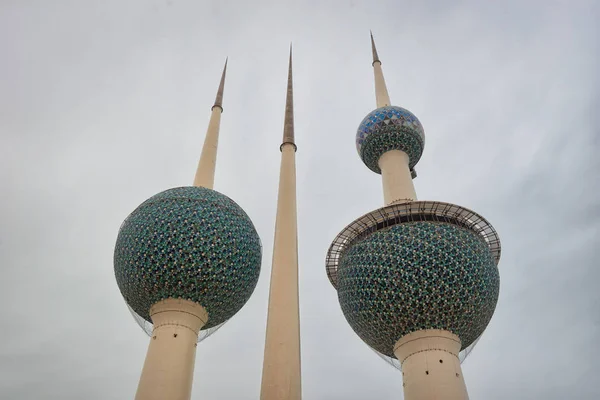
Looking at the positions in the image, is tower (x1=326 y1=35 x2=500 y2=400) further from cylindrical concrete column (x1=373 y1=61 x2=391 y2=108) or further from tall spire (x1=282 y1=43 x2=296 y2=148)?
cylindrical concrete column (x1=373 y1=61 x2=391 y2=108)

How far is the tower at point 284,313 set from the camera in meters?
20.0

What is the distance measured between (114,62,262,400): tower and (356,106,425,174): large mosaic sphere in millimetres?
12024

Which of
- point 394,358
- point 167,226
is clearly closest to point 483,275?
point 394,358

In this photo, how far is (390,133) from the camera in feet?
115

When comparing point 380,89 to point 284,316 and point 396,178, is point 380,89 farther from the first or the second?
point 284,316

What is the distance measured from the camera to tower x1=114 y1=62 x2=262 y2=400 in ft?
80.2

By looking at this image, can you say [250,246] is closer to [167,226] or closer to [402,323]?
[167,226]

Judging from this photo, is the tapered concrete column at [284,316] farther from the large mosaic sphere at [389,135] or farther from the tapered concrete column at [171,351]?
the large mosaic sphere at [389,135]

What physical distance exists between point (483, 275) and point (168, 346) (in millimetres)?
16720

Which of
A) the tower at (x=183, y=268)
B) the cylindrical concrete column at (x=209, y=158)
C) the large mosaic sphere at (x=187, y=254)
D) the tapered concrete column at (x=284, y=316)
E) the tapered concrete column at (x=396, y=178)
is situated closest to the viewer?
the tapered concrete column at (x=284, y=316)

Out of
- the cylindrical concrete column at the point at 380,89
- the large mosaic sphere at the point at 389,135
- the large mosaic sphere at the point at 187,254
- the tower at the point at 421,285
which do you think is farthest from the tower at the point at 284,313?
the cylindrical concrete column at the point at 380,89

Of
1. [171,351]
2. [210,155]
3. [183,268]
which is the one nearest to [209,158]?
[210,155]

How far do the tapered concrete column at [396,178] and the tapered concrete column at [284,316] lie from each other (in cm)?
695

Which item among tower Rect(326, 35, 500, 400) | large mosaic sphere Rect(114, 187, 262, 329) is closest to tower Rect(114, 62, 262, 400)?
large mosaic sphere Rect(114, 187, 262, 329)
